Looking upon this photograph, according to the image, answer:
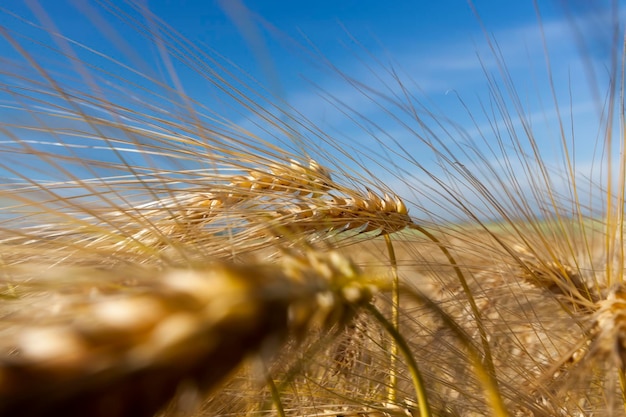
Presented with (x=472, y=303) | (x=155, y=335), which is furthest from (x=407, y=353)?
(x=472, y=303)

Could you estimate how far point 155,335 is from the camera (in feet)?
0.82

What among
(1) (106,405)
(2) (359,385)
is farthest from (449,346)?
(1) (106,405)

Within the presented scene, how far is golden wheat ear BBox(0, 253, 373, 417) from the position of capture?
22 cm

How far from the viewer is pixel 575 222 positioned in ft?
2.64

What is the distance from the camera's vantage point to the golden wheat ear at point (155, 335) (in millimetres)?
224

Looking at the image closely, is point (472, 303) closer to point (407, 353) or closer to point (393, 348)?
point (393, 348)

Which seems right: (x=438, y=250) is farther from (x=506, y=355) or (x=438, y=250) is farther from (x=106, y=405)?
(x=106, y=405)

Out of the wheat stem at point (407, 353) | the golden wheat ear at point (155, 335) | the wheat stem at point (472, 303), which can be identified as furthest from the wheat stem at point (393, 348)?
the golden wheat ear at point (155, 335)

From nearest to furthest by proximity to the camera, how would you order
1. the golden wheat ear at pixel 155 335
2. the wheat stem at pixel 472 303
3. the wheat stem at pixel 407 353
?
the golden wheat ear at pixel 155 335, the wheat stem at pixel 407 353, the wheat stem at pixel 472 303

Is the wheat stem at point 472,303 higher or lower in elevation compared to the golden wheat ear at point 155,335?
lower

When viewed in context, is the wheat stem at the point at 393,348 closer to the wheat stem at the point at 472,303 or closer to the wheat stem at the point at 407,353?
the wheat stem at the point at 472,303

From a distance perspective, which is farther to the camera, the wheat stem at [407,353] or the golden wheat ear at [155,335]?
the wheat stem at [407,353]

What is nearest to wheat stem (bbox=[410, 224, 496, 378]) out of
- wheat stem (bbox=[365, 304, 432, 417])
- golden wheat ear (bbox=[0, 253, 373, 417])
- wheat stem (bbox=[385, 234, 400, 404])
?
wheat stem (bbox=[385, 234, 400, 404])

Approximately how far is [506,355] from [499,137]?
0.40 meters
